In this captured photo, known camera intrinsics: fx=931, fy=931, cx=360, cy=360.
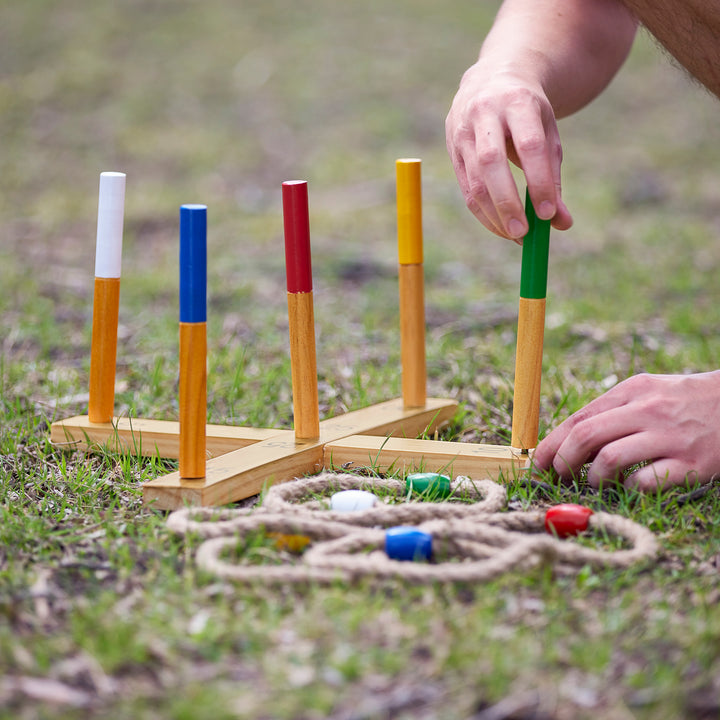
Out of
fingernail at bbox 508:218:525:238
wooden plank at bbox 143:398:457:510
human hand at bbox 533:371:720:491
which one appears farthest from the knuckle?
wooden plank at bbox 143:398:457:510

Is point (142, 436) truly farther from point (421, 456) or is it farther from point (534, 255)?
point (534, 255)

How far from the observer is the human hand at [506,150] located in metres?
1.54

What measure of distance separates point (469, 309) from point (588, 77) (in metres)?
1.04

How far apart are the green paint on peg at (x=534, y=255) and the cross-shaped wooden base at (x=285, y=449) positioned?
30 cm

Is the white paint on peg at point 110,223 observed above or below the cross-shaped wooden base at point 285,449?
above

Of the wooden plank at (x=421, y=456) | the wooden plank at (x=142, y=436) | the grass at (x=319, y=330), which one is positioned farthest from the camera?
the wooden plank at (x=142, y=436)

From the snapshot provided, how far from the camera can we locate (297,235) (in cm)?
171

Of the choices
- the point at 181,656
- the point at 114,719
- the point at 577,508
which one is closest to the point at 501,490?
the point at 577,508

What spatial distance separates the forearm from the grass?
0.70m

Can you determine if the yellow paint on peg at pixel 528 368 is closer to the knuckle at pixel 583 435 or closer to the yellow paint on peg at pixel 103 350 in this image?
the knuckle at pixel 583 435

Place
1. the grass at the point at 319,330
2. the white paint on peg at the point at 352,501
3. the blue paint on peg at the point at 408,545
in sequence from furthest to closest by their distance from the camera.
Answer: the white paint on peg at the point at 352,501 < the blue paint on peg at the point at 408,545 < the grass at the point at 319,330

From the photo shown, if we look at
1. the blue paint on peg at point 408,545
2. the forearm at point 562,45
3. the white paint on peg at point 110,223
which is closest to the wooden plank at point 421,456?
the blue paint on peg at point 408,545

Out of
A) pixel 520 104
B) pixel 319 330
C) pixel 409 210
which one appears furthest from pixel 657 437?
pixel 319 330

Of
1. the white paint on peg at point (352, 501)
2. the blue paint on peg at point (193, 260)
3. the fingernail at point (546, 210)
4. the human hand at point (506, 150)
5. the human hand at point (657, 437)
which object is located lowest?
the white paint on peg at point (352, 501)
